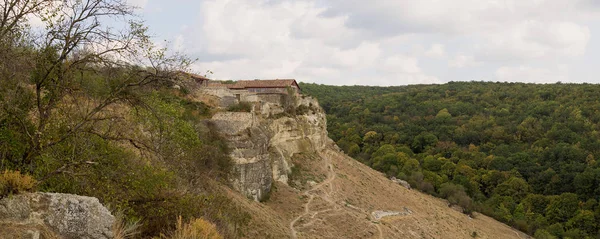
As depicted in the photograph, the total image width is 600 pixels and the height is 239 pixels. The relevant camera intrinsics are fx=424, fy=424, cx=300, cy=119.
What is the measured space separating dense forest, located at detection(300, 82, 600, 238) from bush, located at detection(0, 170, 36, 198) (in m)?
44.7

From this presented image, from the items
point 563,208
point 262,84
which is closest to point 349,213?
point 262,84

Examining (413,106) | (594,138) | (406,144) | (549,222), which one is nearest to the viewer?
(549,222)

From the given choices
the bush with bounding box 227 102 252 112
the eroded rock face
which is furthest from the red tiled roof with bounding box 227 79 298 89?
the eroded rock face

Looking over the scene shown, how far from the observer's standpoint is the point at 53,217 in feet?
22.0

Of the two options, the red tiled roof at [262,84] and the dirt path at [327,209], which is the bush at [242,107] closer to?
the dirt path at [327,209]

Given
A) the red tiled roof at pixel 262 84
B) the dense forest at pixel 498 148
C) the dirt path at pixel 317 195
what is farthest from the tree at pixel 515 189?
the red tiled roof at pixel 262 84

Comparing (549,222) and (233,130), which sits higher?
(233,130)

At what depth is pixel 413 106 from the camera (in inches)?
3674

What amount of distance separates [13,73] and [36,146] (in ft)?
4.39

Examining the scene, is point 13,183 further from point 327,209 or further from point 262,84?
point 262,84

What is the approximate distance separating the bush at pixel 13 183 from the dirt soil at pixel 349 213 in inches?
313

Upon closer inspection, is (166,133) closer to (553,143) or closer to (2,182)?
(2,182)

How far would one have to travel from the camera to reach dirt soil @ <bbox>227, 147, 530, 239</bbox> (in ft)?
70.5

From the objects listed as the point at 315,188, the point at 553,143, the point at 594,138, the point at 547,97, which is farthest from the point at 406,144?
the point at 315,188
